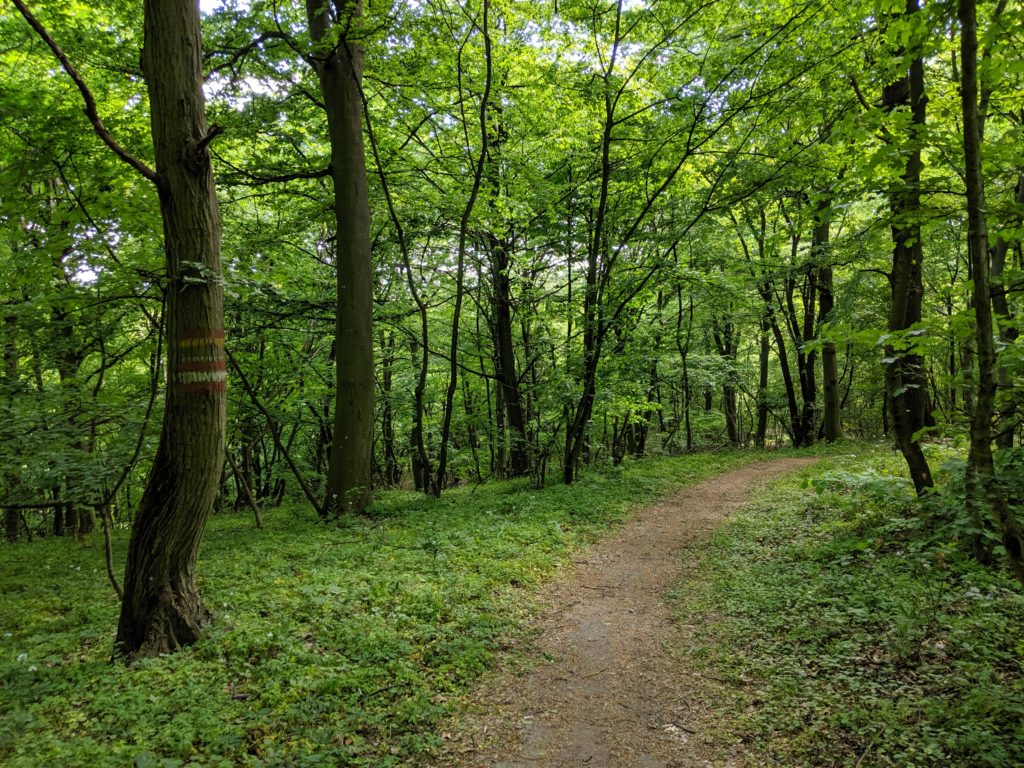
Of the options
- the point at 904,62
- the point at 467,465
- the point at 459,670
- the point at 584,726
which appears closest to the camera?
the point at 904,62

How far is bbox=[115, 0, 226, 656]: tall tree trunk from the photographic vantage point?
424 cm

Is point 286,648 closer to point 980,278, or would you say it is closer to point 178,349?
point 178,349

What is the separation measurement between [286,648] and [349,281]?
6.30m

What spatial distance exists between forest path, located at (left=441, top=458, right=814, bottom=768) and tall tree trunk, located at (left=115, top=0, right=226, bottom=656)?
9.12 ft

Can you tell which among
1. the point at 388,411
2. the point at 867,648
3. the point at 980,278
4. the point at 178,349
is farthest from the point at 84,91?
the point at 388,411

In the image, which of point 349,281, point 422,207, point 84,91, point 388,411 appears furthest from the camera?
point 388,411

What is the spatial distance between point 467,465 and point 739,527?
23.6 ft

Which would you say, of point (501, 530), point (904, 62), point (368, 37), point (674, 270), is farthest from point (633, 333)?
point (904, 62)

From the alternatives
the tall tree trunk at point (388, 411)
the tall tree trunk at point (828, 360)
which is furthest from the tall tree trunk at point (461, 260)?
the tall tree trunk at point (828, 360)

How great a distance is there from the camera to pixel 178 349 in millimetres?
4359

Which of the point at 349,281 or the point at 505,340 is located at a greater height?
the point at 349,281

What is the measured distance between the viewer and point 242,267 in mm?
6680

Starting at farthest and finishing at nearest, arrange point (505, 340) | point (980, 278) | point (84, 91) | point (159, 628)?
1. point (505, 340)
2. point (159, 628)
3. point (84, 91)
4. point (980, 278)

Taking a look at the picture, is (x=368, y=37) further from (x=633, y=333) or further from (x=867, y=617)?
(x=867, y=617)
